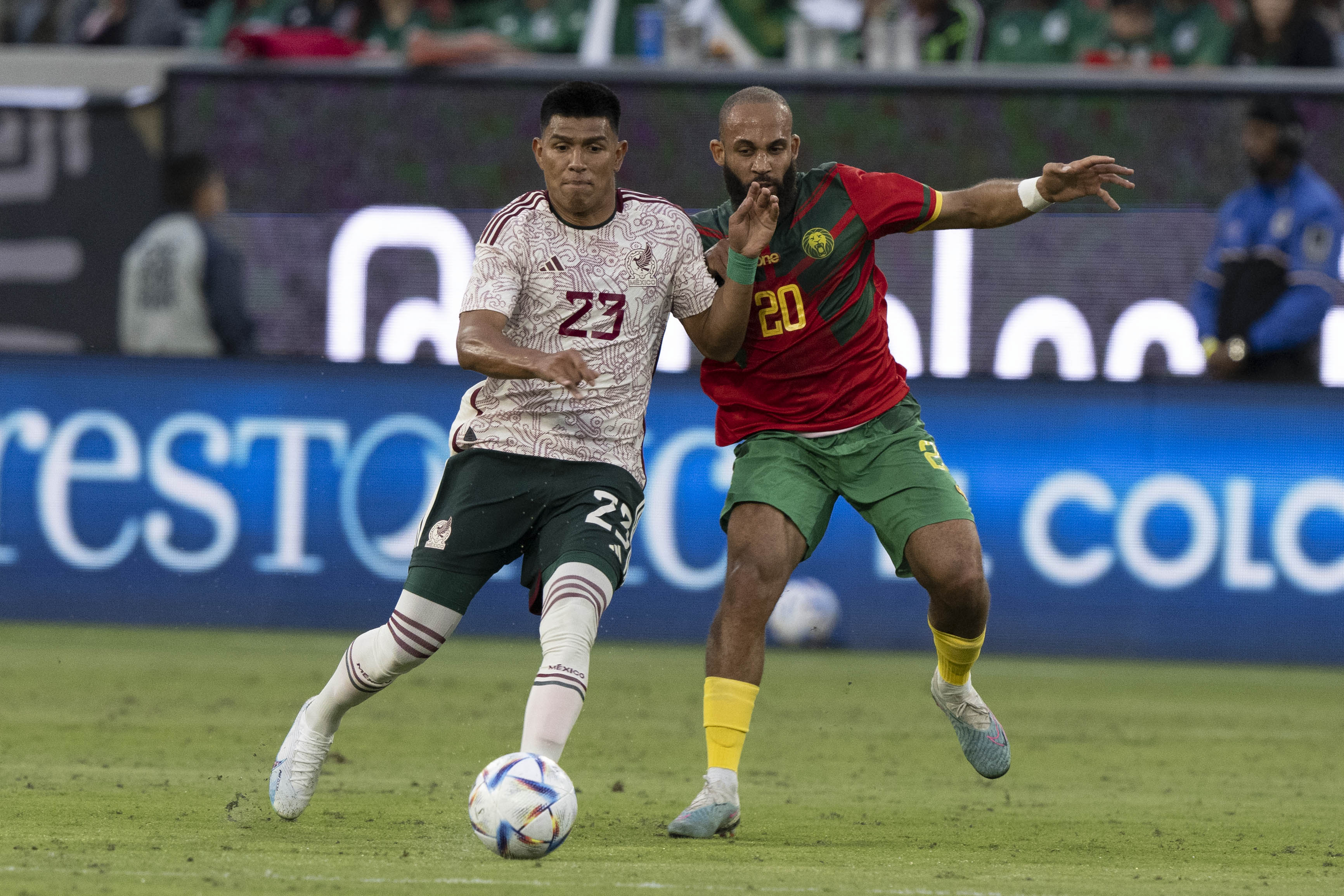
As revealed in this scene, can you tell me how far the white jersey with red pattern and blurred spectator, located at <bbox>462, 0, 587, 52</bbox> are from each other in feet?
25.2

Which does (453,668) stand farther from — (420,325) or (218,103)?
(218,103)

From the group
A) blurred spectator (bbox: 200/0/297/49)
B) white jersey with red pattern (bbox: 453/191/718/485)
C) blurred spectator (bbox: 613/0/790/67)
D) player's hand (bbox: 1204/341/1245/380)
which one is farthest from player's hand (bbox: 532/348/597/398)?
blurred spectator (bbox: 200/0/297/49)

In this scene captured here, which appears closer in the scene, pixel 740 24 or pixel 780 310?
pixel 780 310

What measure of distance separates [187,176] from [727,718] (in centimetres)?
727

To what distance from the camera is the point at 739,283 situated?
580cm

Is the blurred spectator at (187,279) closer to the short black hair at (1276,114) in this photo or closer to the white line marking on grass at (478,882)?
the short black hair at (1276,114)

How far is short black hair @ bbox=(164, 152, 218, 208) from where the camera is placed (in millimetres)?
11914

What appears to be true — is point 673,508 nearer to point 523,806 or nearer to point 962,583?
point 962,583

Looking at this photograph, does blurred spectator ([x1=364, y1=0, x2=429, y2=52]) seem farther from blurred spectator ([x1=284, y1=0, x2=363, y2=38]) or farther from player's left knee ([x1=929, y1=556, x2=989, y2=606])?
player's left knee ([x1=929, y1=556, x2=989, y2=606])

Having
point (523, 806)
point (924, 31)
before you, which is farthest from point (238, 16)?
point (523, 806)

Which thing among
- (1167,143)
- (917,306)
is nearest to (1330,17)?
(1167,143)

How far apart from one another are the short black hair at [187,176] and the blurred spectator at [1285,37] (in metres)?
6.73

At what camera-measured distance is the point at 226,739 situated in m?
7.56

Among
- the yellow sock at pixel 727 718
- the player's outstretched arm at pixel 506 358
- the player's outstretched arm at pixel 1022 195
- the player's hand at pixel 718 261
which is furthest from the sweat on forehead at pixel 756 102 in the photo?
the yellow sock at pixel 727 718
